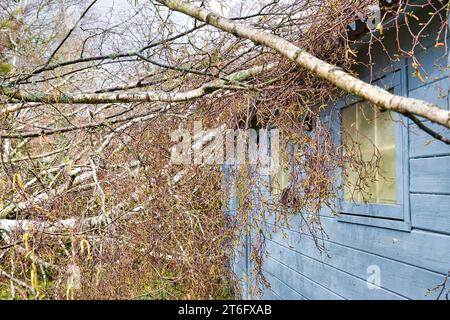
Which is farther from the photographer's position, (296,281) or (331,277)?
(296,281)

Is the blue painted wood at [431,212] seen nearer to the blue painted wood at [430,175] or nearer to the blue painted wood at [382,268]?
the blue painted wood at [430,175]

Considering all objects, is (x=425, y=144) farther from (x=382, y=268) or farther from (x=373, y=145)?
(x=382, y=268)

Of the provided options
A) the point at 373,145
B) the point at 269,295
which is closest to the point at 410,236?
the point at 373,145

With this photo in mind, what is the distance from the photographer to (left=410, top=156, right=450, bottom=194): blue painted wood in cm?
158

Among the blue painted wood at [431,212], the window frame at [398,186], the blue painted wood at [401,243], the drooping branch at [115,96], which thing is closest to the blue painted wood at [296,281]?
the blue painted wood at [401,243]

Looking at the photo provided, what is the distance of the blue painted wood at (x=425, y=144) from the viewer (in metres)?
1.58

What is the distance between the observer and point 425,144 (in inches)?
61.8

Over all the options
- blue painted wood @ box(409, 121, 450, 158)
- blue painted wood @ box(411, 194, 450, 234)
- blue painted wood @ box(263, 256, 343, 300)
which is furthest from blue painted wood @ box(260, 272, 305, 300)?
blue painted wood @ box(409, 121, 450, 158)

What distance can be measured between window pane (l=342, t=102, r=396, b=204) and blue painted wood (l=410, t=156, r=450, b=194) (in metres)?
0.26

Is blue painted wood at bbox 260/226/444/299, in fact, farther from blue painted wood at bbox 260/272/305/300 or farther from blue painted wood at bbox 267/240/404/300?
blue painted wood at bbox 260/272/305/300

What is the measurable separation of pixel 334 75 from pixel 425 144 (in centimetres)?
68
